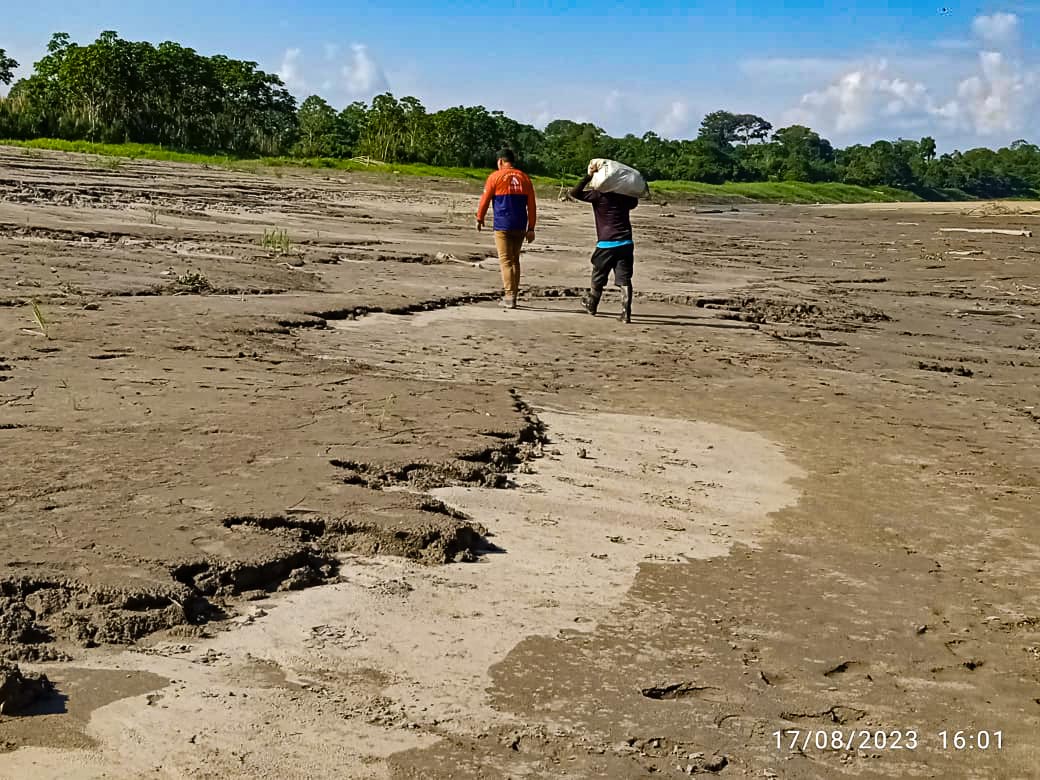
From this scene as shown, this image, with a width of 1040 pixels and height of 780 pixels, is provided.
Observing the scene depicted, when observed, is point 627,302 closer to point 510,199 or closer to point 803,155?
point 510,199

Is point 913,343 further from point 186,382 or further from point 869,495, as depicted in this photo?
point 186,382

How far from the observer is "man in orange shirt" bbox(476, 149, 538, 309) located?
1233 cm

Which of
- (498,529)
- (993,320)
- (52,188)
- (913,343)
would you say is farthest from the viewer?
(52,188)

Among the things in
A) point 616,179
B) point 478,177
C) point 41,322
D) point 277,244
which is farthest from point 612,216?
point 478,177

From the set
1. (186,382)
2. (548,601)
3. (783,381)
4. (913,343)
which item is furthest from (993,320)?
(548,601)

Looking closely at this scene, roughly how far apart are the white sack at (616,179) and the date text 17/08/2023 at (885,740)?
347 inches

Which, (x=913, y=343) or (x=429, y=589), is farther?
(x=913, y=343)

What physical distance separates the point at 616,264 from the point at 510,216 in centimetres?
117

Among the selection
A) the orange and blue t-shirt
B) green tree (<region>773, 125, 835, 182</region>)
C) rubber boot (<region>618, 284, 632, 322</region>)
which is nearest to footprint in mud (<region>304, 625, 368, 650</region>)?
rubber boot (<region>618, 284, 632, 322</region>)

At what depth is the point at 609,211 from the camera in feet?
40.0

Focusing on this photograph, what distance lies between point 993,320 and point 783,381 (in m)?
5.94

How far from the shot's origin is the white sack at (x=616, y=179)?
39.4 ft

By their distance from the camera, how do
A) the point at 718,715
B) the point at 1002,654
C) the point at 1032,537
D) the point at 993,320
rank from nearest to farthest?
the point at 718,715 < the point at 1002,654 < the point at 1032,537 < the point at 993,320

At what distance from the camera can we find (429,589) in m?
4.46
